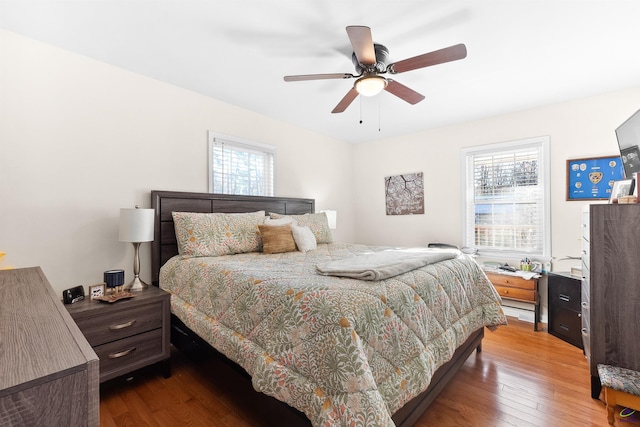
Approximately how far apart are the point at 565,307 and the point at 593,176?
144 cm

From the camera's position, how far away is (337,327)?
1.13m

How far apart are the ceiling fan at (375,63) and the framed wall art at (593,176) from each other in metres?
2.17

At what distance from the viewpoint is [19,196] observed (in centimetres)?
204

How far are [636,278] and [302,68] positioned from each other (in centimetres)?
282

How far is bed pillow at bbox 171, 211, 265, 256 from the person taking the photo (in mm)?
2471

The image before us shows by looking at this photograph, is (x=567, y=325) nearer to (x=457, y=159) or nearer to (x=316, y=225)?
(x=457, y=159)

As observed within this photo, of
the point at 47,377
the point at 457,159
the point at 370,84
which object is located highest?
the point at 370,84

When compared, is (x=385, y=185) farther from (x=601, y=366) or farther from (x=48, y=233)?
(x=48, y=233)

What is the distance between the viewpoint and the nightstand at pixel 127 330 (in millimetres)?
1816

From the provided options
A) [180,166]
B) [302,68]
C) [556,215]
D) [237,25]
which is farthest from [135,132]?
[556,215]

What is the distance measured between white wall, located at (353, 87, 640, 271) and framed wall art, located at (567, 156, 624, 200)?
0.21 feet

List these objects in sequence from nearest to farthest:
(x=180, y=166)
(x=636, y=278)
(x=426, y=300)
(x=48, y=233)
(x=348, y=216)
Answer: (x=426, y=300)
(x=636, y=278)
(x=48, y=233)
(x=180, y=166)
(x=348, y=216)

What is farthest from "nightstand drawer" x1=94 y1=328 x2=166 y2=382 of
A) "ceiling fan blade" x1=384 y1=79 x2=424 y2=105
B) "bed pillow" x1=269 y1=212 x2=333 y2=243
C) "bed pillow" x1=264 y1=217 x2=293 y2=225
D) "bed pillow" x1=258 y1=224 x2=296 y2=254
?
"ceiling fan blade" x1=384 y1=79 x2=424 y2=105

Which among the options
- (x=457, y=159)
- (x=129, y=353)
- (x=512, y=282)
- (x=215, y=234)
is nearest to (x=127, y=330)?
(x=129, y=353)
